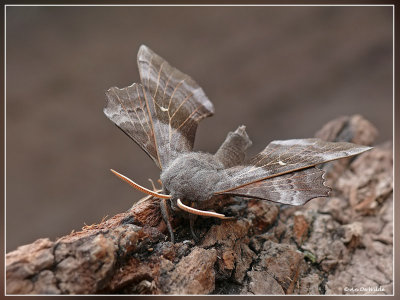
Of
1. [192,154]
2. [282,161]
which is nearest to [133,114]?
[192,154]

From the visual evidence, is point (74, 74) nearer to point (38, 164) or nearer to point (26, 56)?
point (26, 56)

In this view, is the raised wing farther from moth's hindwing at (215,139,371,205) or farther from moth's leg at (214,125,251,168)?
moth's leg at (214,125,251,168)

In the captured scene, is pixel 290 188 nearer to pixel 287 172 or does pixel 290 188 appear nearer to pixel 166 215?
pixel 287 172

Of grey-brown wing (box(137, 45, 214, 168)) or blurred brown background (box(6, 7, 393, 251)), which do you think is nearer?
grey-brown wing (box(137, 45, 214, 168))
